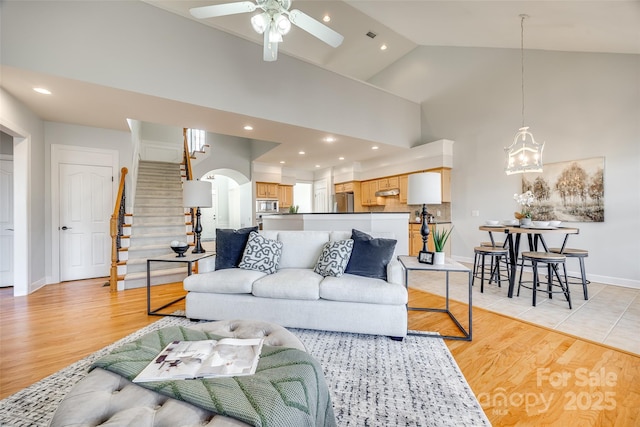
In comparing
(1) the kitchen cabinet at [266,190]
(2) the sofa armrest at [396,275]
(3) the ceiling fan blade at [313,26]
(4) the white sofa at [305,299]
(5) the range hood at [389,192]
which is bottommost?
(4) the white sofa at [305,299]

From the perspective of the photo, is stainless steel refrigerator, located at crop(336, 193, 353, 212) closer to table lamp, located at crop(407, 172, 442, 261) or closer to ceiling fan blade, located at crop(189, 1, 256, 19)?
table lamp, located at crop(407, 172, 442, 261)

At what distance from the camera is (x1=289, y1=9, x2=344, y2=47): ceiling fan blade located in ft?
7.73

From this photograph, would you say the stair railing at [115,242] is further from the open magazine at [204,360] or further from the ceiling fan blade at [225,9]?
the open magazine at [204,360]

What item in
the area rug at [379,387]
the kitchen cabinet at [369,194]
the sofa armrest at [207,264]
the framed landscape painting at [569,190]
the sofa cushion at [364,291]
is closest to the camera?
the area rug at [379,387]

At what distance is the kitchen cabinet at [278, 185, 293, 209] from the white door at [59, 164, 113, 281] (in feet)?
14.5

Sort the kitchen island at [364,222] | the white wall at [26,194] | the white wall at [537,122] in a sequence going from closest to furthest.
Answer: the white wall at [26,194] < the white wall at [537,122] < the kitchen island at [364,222]

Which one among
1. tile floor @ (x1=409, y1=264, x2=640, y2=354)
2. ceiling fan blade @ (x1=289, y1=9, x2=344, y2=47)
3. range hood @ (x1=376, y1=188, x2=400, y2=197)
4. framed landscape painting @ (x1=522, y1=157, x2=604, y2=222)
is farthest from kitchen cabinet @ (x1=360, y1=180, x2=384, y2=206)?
ceiling fan blade @ (x1=289, y1=9, x2=344, y2=47)

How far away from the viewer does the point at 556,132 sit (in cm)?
444

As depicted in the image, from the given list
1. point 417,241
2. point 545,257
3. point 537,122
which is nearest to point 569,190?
point 537,122

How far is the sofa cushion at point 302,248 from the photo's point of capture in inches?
118

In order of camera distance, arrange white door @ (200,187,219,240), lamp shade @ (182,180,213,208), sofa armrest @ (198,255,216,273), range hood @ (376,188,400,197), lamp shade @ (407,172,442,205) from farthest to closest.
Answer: white door @ (200,187,219,240), range hood @ (376,188,400,197), lamp shade @ (182,180,213,208), sofa armrest @ (198,255,216,273), lamp shade @ (407,172,442,205)

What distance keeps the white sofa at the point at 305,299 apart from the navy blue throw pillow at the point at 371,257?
72 mm

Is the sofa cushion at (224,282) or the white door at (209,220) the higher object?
the white door at (209,220)

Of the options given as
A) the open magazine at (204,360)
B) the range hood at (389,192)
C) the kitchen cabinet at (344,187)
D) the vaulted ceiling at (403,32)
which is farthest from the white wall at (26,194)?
the range hood at (389,192)
